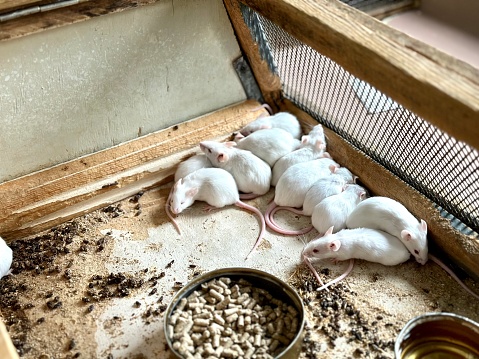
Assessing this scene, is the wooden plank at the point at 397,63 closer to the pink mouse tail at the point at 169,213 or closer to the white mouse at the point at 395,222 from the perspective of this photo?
the white mouse at the point at 395,222

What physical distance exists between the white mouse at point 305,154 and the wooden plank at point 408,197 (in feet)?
0.32

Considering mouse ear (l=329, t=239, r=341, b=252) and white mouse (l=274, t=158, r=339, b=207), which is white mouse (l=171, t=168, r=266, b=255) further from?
mouse ear (l=329, t=239, r=341, b=252)

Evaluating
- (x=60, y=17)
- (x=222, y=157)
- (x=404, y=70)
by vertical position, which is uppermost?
(x=404, y=70)

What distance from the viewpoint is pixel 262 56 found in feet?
10.4

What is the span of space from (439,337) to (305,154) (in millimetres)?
1129

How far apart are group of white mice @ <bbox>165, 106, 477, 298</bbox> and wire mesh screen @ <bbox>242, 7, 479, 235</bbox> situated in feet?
0.49

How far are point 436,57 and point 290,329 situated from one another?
3.48 ft

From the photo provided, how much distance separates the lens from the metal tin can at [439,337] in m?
2.05

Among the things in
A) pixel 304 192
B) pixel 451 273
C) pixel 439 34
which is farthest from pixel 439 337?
pixel 439 34

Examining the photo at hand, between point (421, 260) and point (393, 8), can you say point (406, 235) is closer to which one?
point (421, 260)

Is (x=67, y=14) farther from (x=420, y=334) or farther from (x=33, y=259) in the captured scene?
(x=420, y=334)

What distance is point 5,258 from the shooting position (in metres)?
2.60

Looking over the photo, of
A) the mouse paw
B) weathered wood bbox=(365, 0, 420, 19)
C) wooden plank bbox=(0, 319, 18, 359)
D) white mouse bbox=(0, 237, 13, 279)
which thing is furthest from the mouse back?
weathered wood bbox=(365, 0, 420, 19)

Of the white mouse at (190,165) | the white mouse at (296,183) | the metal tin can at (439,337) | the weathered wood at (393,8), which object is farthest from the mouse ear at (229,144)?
the weathered wood at (393,8)
